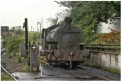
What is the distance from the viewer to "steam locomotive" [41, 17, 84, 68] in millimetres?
21141

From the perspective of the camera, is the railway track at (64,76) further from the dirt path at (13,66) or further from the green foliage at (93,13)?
the green foliage at (93,13)

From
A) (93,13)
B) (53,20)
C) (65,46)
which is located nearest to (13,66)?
(65,46)

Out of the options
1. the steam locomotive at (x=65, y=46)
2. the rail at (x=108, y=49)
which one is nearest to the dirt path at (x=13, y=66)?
the steam locomotive at (x=65, y=46)

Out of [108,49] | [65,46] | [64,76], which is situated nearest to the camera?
[64,76]

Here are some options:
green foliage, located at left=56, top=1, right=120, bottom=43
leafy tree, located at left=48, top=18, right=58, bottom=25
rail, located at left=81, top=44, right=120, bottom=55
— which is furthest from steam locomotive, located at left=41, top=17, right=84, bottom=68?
leafy tree, located at left=48, top=18, right=58, bottom=25

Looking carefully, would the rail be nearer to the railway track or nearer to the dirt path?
the railway track

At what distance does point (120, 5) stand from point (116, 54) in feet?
21.1

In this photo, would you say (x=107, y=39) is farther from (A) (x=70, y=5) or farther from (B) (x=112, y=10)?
(A) (x=70, y=5)

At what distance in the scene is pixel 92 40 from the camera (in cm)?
3519

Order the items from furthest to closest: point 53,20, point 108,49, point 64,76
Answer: point 53,20 < point 108,49 < point 64,76

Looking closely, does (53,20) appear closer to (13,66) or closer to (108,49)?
(13,66)

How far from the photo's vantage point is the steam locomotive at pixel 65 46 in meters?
21.1

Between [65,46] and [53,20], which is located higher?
[53,20]

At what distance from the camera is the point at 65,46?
22109mm
